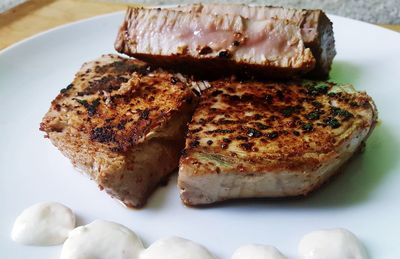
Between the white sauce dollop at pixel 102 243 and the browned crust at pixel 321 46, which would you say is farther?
the browned crust at pixel 321 46

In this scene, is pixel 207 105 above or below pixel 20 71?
above

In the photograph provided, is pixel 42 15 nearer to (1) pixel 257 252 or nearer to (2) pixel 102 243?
(2) pixel 102 243

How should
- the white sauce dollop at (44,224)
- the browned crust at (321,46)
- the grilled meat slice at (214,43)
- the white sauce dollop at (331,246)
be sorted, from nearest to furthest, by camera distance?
the white sauce dollop at (331,246)
the white sauce dollop at (44,224)
the grilled meat slice at (214,43)
the browned crust at (321,46)

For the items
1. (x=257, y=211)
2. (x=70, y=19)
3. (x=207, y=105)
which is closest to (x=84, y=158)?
(x=207, y=105)

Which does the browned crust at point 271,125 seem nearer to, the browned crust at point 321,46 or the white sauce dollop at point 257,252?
the browned crust at point 321,46

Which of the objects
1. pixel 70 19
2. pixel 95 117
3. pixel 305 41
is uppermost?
pixel 305 41

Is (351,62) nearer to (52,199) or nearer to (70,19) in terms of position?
(52,199)

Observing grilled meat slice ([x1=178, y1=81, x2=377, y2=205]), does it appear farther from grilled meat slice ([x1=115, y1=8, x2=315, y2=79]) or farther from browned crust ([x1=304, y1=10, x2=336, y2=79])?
browned crust ([x1=304, y1=10, x2=336, y2=79])

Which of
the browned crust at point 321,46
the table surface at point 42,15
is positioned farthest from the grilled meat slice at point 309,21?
the table surface at point 42,15
